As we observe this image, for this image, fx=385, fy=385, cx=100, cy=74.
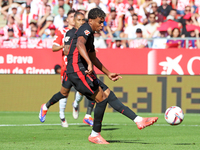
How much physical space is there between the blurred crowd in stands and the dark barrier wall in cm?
140

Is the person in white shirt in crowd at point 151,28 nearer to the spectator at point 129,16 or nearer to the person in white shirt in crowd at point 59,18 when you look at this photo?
the spectator at point 129,16

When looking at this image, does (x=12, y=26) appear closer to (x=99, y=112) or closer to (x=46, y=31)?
(x=46, y=31)

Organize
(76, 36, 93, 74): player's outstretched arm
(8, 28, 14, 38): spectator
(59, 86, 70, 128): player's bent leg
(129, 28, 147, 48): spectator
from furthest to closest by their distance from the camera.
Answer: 1. (8, 28, 14, 38): spectator
2. (129, 28, 147, 48): spectator
3. (59, 86, 70, 128): player's bent leg
4. (76, 36, 93, 74): player's outstretched arm

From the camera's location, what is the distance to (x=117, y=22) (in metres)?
16.7

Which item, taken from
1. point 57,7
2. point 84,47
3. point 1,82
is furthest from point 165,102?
point 84,47

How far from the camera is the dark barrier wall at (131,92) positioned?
1382cm

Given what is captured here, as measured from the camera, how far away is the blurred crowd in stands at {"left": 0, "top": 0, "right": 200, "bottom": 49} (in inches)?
584

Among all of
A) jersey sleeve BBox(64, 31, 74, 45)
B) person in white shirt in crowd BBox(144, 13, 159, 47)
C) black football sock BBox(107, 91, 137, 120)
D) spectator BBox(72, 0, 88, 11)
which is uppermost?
spectator BBox(72, 0, 88, 11)

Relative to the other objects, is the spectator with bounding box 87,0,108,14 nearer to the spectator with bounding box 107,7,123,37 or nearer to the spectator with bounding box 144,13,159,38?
the spectator with bounding box 107,7,123,37

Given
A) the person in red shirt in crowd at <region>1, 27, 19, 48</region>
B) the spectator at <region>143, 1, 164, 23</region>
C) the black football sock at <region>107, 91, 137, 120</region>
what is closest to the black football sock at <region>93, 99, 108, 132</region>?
the black football sock at <region>107, 91, 137, 120</region>

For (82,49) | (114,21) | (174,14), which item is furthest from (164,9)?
(82,49)

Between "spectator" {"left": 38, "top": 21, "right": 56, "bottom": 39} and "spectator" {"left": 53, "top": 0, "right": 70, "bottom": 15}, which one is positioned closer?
"spectator" {"left": 38, "top": 21, "right": 56, "bottom": 39}

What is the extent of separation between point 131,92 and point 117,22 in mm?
3882

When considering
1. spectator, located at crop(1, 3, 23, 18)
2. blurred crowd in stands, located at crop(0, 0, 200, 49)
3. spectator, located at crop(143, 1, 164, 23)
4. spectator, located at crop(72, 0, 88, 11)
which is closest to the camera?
blurred crowd in stands, located at crop(0, 0, 200, 49)
